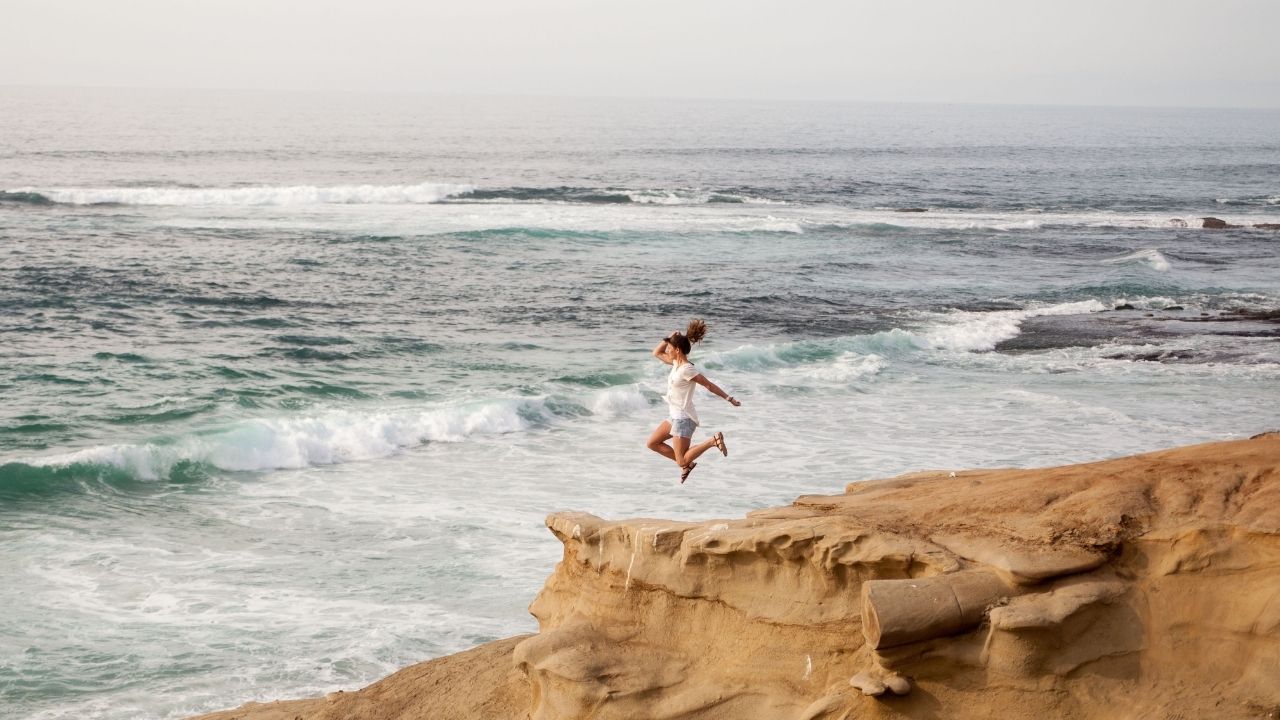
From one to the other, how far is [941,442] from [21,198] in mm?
37886

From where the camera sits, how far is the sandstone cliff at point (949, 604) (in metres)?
6.03

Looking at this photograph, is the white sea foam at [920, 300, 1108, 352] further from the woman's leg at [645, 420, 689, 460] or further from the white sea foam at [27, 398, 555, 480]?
the woman's leg at [645, 420, 689, 460]

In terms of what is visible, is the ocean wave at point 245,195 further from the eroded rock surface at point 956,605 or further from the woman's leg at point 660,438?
the eroded rock surface at point 956,605

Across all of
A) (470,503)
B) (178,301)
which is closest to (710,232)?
(178,301)

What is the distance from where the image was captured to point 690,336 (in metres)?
9.23

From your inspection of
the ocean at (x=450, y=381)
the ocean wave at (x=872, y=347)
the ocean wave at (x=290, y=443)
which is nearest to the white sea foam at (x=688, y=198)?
the ocean at (x=450, y=381)

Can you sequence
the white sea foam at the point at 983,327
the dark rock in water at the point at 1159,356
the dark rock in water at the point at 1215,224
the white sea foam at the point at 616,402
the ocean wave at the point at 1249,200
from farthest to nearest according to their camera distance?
the ocean wave at the point at 1249,200 < the dark rock in water at the point at 1215,224 < the white sea foam at the point at 983,327 < the dark rock in water at the point at 1159,356 < the white sea foam at the point at 616,402

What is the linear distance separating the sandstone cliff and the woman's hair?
6.41 ft

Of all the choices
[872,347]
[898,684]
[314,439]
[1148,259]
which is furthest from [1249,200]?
[898,684]

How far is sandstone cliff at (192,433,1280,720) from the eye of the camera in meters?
6.03

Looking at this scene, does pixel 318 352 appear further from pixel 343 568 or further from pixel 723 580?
pixel 723 580

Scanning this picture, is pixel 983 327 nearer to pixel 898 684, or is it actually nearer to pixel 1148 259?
pixel 1148 259

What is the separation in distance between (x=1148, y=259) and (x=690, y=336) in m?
31.1

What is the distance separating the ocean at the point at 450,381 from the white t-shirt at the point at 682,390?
2.49 meters
